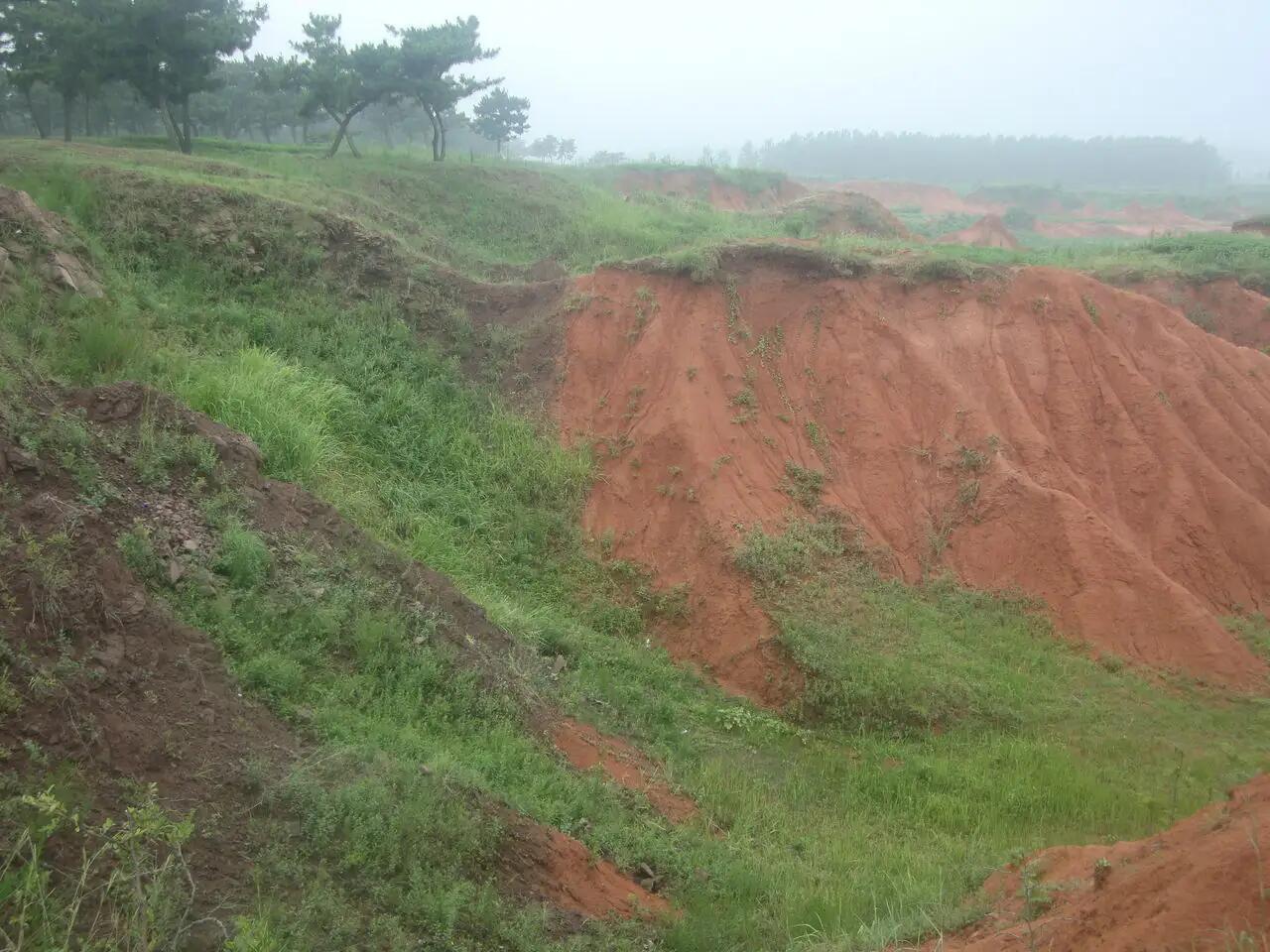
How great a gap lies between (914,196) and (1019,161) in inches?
1313

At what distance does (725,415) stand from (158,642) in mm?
8316

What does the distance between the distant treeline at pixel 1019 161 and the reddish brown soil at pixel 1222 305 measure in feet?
192

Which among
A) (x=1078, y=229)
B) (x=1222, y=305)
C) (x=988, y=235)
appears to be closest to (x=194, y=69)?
(x=1222, y=305)

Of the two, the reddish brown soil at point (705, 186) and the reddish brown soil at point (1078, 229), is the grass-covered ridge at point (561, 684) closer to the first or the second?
the reddish brown soil at point (705, 186)

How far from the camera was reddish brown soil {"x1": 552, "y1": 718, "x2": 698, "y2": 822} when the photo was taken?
6.99 meters

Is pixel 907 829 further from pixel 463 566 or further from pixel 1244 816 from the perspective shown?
pixel 463 566

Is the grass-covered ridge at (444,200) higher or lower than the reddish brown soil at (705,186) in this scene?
lower

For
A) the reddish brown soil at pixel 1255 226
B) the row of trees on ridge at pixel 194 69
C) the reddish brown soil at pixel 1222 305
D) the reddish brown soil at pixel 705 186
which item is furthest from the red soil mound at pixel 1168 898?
the reddish brown soil at pixel 705 186

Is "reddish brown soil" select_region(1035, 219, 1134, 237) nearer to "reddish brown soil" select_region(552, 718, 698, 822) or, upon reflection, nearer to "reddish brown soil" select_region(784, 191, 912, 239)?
"reddish brown soil" select_region(784, 191, 912, 239)

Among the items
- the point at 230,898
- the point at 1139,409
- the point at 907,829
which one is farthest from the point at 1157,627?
the point at 230,898

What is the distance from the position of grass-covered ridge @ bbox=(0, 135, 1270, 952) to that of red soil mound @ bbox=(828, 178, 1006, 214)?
49401mm

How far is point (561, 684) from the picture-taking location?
8.23 metres

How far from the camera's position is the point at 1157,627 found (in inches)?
399

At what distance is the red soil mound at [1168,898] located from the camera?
3295 millimetres
